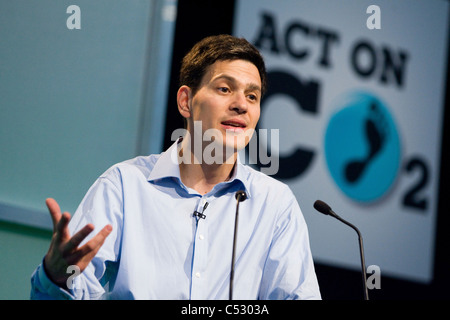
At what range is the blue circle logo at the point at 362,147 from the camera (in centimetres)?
373

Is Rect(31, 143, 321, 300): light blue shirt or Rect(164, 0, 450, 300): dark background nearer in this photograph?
Rect(31, 143, 321, 300): light blue shirt

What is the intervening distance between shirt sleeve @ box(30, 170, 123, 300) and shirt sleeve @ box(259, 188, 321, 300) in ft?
1.65

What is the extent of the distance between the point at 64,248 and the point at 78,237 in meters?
0.06

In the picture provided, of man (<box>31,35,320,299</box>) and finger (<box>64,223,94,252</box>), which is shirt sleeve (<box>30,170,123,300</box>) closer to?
man (<box>31,35,320,299</box>)

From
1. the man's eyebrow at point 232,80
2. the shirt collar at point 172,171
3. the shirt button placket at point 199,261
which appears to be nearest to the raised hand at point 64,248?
the shirt button placket at point 199,261

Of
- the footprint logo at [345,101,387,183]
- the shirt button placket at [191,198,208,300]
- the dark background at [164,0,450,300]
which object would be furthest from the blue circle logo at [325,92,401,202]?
the shirt button placket at [191,198,208,300]

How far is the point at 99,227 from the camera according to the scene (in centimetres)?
182

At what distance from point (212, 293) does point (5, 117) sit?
4.53ft

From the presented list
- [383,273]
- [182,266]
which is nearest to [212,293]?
[182,266]

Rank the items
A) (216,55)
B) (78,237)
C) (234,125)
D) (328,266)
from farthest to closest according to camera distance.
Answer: (328,266) → (216,55) → (234,125) → (78,237)

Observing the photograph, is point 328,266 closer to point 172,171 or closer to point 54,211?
point 172,171

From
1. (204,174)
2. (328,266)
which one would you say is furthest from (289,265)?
(328,266)

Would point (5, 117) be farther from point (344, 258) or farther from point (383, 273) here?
point (383, 273)

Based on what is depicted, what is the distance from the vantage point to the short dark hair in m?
2.15
